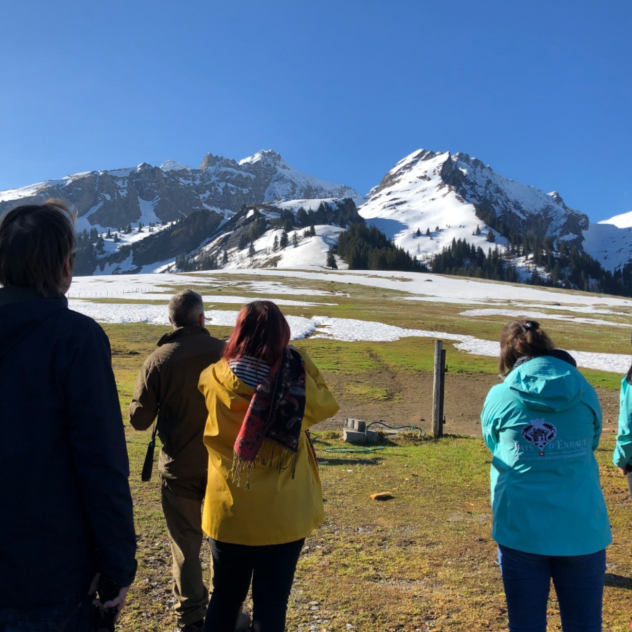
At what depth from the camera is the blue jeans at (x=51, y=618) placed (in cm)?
218

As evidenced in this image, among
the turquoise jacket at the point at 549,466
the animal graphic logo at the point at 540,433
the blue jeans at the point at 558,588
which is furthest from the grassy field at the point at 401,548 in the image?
the animal graphic logo at the point at 540,433

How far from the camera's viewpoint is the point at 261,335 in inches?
127

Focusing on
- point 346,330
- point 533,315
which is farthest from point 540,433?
point 533,315

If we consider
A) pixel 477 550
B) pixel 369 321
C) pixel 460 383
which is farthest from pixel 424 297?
pixel 477 550

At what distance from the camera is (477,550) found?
6035 millimetres

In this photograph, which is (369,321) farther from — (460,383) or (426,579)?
(426,579)

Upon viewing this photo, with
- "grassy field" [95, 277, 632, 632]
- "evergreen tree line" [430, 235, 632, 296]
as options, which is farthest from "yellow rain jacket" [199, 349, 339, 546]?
"evergreen tree line" [430, 235, 632, 296]

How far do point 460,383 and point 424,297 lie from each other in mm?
55571

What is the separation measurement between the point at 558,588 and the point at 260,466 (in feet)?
6.47

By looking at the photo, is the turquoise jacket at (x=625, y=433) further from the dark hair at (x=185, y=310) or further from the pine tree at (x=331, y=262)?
the pine tree at (x=331, y=262)

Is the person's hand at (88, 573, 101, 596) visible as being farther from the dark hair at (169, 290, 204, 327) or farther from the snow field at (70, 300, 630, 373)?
the snow field at (70, 300, 630, 373)

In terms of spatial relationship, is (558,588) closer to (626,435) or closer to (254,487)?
(626,435)

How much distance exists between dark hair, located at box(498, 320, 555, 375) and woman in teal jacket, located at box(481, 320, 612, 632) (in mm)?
150

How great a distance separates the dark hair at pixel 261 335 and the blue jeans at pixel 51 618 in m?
1.51
